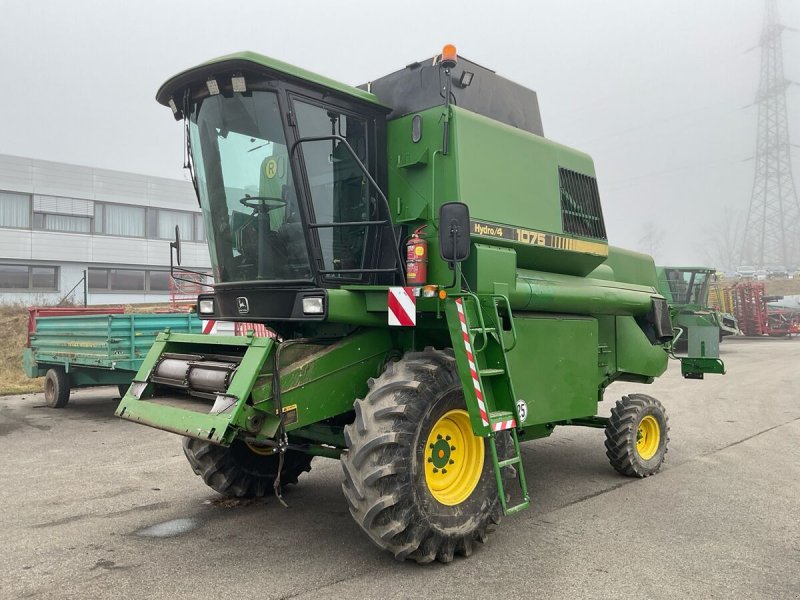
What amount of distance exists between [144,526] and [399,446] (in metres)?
2.13

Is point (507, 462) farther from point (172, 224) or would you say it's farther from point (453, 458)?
point (172, 224)

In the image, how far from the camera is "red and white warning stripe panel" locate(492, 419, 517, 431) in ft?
13.6

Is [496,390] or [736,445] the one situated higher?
[496,390]

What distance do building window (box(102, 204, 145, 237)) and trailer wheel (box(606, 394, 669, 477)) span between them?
1083 inches

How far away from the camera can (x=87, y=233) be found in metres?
28.2

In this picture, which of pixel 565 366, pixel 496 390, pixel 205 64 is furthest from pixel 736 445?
pixel 205 64

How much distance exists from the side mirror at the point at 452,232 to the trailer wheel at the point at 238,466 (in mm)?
2399

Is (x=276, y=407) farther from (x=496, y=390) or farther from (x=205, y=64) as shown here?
(x=205, y=64)

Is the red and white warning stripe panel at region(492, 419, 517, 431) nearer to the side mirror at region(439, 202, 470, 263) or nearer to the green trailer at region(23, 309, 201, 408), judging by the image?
the side mirror at region(439, 202, 470, 263)

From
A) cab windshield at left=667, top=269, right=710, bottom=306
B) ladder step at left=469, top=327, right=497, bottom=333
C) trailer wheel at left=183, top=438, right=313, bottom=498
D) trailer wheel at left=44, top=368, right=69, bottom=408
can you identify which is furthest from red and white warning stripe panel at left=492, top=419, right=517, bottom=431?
cab windshield at left=667, top=269, right=710, bottom=306

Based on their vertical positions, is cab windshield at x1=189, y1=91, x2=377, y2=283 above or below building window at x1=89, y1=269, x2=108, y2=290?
below

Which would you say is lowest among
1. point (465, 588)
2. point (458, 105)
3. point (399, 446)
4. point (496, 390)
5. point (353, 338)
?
point (465, 588)

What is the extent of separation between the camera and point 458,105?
4.96 metres

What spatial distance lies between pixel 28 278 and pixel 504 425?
27731mm
